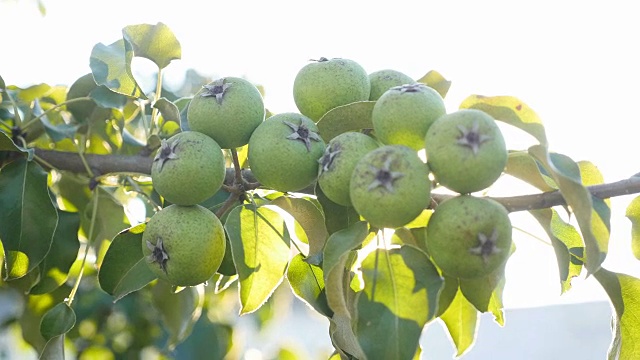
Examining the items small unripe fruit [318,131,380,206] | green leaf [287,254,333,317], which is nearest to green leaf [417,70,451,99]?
small unripe fruit [318,131,380,206]

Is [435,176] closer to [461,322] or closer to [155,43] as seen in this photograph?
[461,322]

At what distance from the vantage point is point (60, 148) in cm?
208

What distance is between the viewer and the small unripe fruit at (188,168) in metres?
1.19

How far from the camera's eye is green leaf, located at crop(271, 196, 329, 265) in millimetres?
1304

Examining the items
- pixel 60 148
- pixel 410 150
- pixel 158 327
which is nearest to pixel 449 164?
A: pixel 410 150

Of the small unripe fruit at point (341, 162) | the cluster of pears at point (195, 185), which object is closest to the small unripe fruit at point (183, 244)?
the cluster of pears at point (195, 185)

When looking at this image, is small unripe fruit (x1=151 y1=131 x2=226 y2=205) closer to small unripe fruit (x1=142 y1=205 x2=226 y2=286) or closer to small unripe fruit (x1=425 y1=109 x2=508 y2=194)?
small unripe fruit (x1=142 y1=205 x2=226 y2=286)

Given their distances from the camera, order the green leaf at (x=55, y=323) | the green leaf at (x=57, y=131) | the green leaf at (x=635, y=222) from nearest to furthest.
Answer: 1. the green leaf at (x=635, y=222)
2. the green leaf at (x=55, y=323)
3. the green leaf at (x=57, y=131)

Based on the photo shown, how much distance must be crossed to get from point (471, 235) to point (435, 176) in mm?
105

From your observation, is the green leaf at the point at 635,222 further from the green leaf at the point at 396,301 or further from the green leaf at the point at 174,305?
the green leaf at the point at 174,305

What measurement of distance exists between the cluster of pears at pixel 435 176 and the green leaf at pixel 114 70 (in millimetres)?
685

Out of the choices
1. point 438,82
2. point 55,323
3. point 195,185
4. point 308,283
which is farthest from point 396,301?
point 55,323

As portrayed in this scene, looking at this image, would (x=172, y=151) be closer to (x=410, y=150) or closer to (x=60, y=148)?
(x=410, y=150)

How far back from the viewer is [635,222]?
1.38 meters
